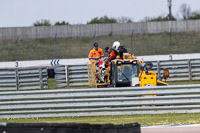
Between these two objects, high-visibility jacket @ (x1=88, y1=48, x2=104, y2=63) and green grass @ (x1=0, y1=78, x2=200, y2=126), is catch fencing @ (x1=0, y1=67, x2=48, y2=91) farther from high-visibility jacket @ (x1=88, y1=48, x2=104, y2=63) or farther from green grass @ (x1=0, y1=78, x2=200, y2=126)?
green grass @ (x1=0, y1=78, x2=200, y2=126)

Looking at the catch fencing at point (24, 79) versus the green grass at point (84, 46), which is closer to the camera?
the catch fencing at point (24, 79)

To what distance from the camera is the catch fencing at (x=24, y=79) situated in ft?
73.0

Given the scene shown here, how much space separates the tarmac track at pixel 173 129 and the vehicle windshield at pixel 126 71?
4642mm

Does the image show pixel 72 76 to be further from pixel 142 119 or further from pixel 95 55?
pixel 142 119

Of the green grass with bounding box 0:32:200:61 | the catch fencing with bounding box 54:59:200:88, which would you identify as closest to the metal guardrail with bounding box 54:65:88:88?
the catch fencing with bounding box 54:59:200:88

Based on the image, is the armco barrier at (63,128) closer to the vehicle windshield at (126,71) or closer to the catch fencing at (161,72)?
the vehicle windshield at (126,71)

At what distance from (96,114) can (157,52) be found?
25.4 metres

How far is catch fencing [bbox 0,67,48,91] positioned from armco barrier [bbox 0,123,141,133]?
1472 centimetres

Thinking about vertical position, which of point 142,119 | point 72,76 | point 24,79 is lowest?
point 142,119

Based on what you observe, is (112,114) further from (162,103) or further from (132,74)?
(132,74)

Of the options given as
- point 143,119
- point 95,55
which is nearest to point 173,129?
point 143,119

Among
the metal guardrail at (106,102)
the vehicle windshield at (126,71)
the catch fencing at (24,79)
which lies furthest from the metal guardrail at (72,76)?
the metal guardrail at (106,102)

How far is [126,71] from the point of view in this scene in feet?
46.8

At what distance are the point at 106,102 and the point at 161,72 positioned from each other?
35.6ft
